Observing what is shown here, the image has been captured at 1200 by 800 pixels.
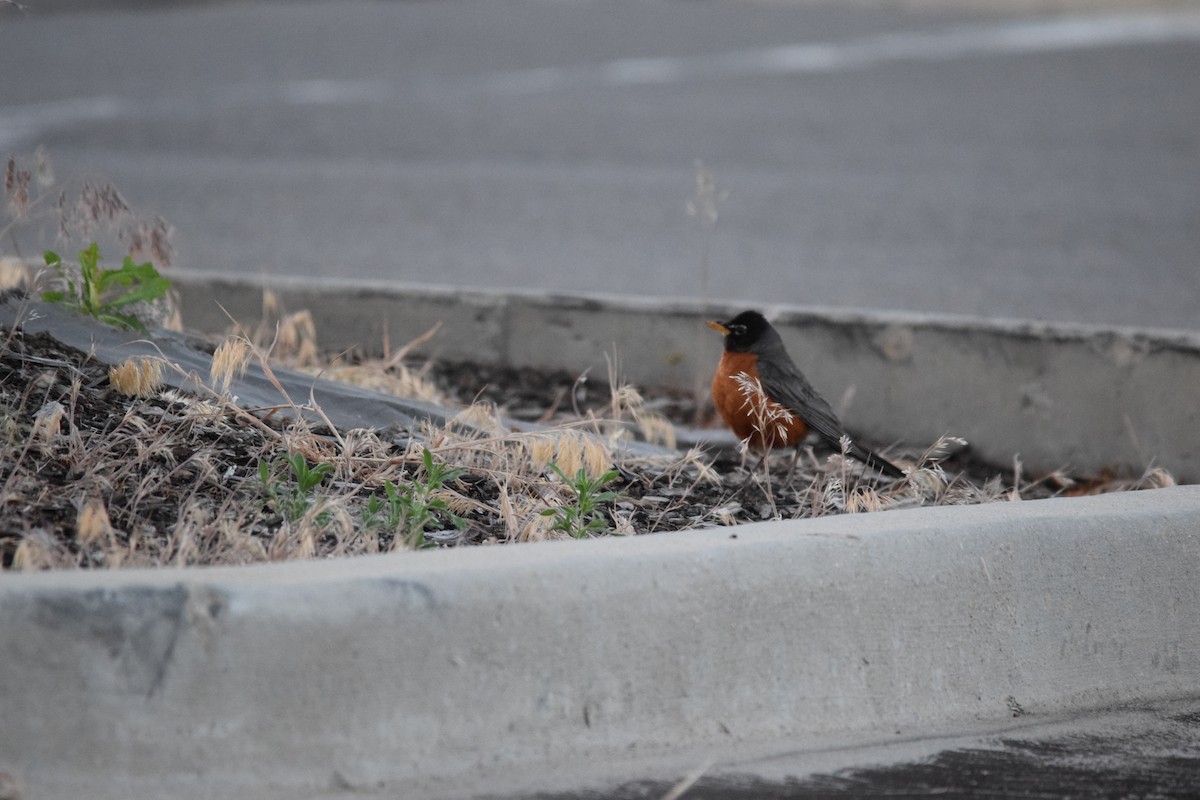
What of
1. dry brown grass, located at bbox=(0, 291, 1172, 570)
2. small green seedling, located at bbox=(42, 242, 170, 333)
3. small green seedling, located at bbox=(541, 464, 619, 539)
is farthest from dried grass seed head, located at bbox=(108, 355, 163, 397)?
small green seedling, located at bbox=(541, 464, 619, 539)

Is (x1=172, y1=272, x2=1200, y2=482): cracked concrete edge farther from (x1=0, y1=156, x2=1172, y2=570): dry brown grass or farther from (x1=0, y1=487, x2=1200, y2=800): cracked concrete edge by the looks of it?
(x1=0, y1=487, x2=1200, y2=800): cracked concrete edge

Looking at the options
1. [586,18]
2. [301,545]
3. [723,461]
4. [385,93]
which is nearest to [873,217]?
[723,461]

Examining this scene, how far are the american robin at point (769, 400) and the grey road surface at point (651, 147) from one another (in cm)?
63

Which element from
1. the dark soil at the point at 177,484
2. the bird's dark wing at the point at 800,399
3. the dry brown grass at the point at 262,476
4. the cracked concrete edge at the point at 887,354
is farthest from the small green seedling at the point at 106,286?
the bird's dark wing at the point at 800,399

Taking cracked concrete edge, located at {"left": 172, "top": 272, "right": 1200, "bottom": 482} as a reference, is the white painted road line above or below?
above

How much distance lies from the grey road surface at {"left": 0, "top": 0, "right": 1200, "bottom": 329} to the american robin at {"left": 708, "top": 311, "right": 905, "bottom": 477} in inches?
24.8

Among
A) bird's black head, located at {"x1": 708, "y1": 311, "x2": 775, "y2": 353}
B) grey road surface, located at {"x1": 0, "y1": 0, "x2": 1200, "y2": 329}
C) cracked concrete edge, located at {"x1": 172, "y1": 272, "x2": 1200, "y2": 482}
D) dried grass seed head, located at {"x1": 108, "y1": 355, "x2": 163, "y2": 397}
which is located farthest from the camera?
grey road surface, located at {"x1": 0, "y1": 0, "x2": 1200, "y2": 329}

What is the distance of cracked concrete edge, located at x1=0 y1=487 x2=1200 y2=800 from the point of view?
2.49 m

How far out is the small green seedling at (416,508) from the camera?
10.5 feet

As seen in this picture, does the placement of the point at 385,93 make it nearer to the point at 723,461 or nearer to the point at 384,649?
the point at 723,461

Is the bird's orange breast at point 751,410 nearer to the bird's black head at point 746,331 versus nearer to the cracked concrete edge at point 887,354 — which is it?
the bird's black head at point 746,331

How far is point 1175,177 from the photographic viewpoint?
10.7 metres

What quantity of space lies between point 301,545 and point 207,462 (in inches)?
21.0

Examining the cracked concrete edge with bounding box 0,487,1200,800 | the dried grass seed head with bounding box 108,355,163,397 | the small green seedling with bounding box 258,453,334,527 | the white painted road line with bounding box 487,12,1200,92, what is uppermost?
→ the white painted road line with bounding box 487,12,1200,92
